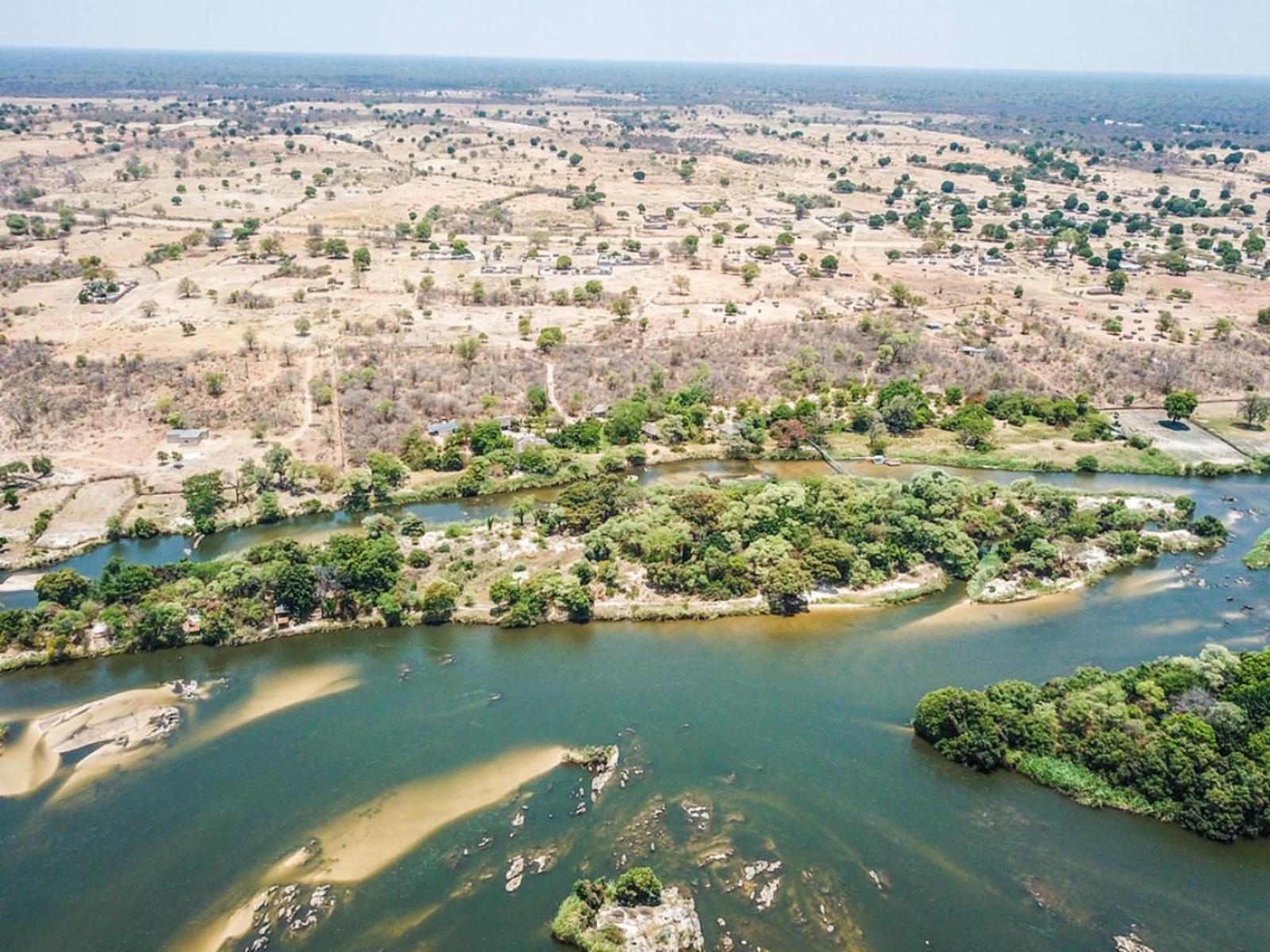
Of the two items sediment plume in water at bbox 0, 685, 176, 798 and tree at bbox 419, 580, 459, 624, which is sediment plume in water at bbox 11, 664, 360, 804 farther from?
tree at bbox 419, 580, 459, 624

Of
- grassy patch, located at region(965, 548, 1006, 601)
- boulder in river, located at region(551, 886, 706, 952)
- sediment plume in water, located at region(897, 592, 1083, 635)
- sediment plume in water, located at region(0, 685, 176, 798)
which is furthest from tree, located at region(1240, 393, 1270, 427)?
sediment plume in water, located at region(0, 685, 176, 798)

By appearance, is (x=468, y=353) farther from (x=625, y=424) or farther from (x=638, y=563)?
(x=638, y=563)

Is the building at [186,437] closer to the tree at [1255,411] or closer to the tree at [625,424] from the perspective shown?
the tree at [625,424]

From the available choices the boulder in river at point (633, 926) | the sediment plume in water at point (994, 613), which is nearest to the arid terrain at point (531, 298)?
the sediment plume in water at point (994, 613)

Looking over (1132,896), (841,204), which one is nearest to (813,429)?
(1132,896)

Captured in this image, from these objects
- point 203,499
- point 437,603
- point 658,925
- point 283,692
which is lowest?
point 658,925

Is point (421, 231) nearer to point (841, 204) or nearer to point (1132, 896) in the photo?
point (841, 204)

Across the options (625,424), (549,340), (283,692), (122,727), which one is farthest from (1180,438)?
(122,727)
